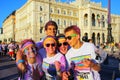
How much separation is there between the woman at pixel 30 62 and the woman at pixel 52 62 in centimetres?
10

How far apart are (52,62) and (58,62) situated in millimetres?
105

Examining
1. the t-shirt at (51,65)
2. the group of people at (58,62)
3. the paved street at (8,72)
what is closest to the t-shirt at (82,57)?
the group of people at (58,62)

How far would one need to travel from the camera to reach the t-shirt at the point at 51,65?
3.20 m

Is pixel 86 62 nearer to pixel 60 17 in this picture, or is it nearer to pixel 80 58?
pixel 80 58

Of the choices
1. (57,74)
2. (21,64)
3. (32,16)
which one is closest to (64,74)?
(57,74)

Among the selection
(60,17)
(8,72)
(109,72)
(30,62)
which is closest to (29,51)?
(30,62)

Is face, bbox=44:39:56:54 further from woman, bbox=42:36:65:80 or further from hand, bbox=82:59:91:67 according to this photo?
hand, bbox=82:59:91:67

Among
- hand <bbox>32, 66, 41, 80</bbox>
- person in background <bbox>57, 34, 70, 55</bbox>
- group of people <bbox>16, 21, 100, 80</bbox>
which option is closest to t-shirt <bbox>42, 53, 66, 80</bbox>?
group of people <bbox>16, 21, 100, 80</bbox>

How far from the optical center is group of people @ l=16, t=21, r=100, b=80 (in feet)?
10.3

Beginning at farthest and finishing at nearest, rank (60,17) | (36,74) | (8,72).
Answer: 1. (60,17)
2. (8,72)
3. (36,74)

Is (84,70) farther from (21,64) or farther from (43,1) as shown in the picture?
(43,1)

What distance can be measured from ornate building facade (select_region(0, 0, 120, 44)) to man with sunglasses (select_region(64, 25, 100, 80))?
5043 cm

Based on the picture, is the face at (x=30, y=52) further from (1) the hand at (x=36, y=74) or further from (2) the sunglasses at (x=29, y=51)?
(1) the hand at (x=36, y=74)

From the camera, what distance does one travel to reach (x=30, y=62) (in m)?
3.18
